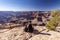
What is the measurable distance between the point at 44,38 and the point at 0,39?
4710mm

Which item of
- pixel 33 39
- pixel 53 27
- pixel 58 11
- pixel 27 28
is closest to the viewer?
pixel 33 39

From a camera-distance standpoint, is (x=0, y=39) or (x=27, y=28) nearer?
(x=0, y=39)

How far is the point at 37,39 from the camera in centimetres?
1247

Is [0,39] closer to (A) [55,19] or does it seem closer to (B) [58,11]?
(A) [55,19]

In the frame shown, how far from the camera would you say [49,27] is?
1842cm

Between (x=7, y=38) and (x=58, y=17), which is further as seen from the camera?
(x=58, y=17)

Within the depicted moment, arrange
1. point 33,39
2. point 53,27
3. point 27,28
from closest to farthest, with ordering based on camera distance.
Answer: point 33,39 → point 27,28 → point 53,27

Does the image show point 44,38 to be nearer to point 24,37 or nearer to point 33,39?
point 33,39

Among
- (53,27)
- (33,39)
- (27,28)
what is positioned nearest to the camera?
(33,39)

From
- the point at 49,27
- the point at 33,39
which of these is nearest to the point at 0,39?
the point at 33,39

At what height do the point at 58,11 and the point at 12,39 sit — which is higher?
the point at 58,11

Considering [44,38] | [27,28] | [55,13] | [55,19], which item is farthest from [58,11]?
[44,38]

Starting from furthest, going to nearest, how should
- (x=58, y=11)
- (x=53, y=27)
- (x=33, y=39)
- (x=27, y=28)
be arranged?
(x=58, y=11)
(x=53, y=27)
(x=27, y=28)
(x=33, y=39)

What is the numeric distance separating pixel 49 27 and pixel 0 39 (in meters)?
8.63
